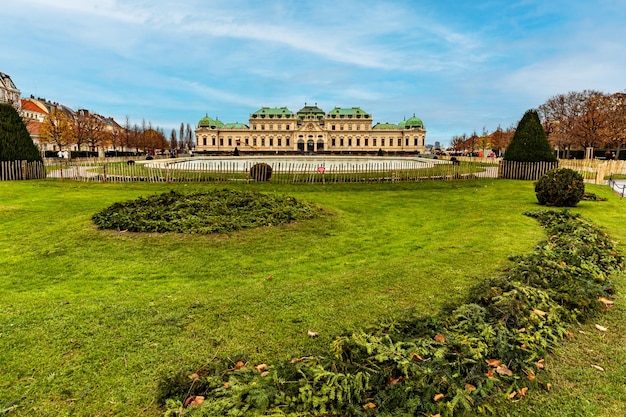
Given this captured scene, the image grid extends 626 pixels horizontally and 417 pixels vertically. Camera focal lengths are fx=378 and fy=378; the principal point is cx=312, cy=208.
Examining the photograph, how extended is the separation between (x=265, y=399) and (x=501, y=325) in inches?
112

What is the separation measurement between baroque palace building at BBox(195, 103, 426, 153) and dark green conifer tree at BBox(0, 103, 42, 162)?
295ft

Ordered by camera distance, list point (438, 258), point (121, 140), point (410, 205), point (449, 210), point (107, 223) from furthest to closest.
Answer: point (121, 140), point (410, 205), point (449, 210), point (107, 223), point (438, 258)

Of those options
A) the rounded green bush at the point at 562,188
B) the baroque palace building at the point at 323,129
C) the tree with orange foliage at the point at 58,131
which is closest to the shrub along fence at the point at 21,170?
the rounded green bush at the point at 562,188

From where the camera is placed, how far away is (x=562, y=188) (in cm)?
1414

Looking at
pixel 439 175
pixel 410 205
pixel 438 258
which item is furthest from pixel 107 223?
pixel 439 175

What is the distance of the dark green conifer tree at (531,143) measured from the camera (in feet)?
83.7

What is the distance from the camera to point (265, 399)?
303cm

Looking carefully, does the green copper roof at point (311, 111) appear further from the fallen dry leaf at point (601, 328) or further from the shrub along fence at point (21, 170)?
the fallen dry leaf at point (601, 328)

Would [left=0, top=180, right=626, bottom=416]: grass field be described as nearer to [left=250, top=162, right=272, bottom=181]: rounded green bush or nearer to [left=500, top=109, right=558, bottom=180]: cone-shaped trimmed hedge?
[left=250, top=162, right=272, bottom=181]: rounded green bush

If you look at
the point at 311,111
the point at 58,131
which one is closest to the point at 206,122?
the point at 311,111

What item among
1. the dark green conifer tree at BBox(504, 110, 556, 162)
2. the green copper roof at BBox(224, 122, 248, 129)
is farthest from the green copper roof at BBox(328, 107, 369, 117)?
the dark green conifer tree at BBox(504, 110, 556, 162)

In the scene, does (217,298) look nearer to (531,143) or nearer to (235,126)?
(531,143)

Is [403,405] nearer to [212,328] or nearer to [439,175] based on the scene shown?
[212,328]

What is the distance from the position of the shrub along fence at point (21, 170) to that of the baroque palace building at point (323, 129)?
9041 cm
